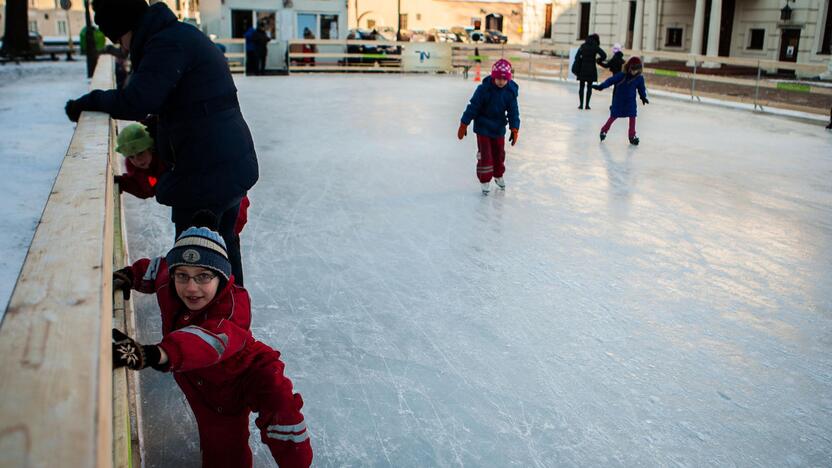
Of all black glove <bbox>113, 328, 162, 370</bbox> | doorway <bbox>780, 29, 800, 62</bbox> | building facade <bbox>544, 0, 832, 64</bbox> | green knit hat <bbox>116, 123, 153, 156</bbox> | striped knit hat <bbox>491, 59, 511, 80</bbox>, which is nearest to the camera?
black glove <bbox>113, 328, 162, 370</bbox>

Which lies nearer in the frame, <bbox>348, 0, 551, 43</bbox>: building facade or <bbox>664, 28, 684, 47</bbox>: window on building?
<bbox>664, 28, 684, 47</bbox>: window on building

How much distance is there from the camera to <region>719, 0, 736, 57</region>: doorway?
25.8 metres

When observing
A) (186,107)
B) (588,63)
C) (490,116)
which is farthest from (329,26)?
(186,107)

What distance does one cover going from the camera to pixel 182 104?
249cm

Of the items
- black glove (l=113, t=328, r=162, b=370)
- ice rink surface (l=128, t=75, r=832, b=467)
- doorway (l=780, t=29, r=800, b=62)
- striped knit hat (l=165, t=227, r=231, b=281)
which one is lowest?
ice rink surface (l=128, t=75, r=832, b=467)

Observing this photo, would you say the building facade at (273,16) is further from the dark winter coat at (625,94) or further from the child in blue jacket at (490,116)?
the child in blue jacket at (490,116)

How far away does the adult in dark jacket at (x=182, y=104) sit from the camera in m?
2.37

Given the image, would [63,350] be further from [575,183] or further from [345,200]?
[575,183]

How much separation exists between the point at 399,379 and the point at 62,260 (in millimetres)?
1765

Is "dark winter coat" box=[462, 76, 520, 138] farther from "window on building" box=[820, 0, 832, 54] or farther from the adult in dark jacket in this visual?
"window on building" box=[820, 0, 832, 54]

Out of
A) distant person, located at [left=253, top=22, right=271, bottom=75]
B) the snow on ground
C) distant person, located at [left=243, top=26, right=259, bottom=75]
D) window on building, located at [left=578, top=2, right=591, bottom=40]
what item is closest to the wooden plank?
the snow on ground

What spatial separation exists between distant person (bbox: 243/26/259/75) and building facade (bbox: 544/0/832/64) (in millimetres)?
14845

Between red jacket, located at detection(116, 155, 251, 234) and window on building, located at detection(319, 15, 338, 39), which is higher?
window on building, located at detection(319, 15, 338, 39)

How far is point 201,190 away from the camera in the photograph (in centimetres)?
258
